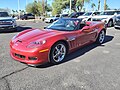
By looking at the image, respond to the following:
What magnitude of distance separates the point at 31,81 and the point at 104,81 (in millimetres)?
1674

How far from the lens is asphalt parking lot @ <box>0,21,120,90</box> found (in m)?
3.25

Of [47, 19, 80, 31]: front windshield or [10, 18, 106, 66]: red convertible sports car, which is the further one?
[47, 19, 80, 31]: front windshield

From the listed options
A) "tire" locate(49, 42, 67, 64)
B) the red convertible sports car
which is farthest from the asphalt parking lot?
the red convertible sports car

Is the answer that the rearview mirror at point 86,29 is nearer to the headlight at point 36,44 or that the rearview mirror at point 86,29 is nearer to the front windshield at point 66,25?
the front windshield at point 66,25

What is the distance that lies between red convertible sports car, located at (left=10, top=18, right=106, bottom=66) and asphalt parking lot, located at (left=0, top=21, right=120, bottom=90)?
28cm

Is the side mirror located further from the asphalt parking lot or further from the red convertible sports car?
the asphalt parking lot

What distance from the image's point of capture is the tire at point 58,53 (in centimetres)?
432

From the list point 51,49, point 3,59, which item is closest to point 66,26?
point 51,49

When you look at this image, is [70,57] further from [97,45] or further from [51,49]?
[97,45]

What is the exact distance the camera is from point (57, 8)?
Result: 141ft

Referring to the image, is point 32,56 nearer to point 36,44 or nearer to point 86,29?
point 36,44

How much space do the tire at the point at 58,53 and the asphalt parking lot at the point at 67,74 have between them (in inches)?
6.9

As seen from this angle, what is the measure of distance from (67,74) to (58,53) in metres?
0.94

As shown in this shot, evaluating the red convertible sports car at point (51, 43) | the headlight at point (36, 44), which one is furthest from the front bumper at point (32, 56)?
the headlight at point (36, 44)
